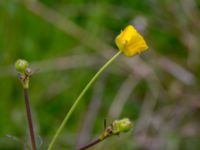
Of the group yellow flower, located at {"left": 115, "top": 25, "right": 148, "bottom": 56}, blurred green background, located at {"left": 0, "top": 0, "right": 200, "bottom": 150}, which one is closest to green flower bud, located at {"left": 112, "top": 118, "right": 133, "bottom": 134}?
yellow flower, located at {"left": 115, "top": 25, "right": 148, "bottom": 56}

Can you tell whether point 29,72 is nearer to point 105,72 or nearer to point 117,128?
point 117,128

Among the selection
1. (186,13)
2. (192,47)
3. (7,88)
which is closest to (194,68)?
(192,47)

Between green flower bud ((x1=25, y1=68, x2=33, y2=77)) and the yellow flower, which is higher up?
the yellow flower

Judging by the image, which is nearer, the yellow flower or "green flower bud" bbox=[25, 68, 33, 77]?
"green flower bud" bbox=[25, 68, 33, 77]

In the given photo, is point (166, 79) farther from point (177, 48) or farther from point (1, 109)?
point (1, 109)

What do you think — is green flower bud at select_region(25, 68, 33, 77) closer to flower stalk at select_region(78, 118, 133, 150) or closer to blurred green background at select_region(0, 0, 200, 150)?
flower stalk at select_region(78, 118, 133, 150)

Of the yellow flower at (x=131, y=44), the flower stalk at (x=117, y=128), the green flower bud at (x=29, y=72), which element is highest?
the yellow flower at (x=131, y=44)

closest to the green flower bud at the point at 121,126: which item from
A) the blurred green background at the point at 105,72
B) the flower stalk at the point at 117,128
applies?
the flower stalk at the point at 117,128

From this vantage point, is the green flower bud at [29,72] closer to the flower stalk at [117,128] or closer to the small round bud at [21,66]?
the small round bud at [21,66]
